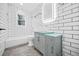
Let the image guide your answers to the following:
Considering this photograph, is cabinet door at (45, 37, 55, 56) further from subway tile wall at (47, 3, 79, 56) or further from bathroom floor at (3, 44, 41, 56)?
bathroom floor at (3, 44, 41, 56)

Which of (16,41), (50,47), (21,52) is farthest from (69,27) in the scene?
(16,41)

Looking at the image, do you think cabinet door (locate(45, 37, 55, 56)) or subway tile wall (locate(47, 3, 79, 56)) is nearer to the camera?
subway tile wall (locate(47, 3, 79, 56))

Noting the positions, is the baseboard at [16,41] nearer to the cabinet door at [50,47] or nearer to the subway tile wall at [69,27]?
the cabinet door at [50,47]

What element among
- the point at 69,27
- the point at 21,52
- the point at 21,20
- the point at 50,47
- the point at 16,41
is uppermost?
the point at 21,20

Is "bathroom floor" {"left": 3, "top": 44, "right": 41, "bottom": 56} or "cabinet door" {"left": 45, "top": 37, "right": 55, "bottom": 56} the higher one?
"cabinet door" {"left": 45, "top": 37, "right": 55, "bottom": 56}

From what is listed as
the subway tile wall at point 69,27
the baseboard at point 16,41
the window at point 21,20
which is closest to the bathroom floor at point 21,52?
the baseboard at point 16,41

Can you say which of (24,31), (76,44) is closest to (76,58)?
(76,44)

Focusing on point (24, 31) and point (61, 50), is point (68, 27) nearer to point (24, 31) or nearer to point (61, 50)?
point (61, 50)

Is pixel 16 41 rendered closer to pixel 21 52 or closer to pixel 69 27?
pixel 21 52

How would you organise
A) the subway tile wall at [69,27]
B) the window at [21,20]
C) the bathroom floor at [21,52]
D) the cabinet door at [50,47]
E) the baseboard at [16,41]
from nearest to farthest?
the subway tile wall at [69,27], the cabinet door at [50,47], the bathroom floor at [21,52], the baseboard at [16,41], the window at [21,20]

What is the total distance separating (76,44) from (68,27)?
45 centimetres

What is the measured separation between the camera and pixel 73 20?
5.84 feet

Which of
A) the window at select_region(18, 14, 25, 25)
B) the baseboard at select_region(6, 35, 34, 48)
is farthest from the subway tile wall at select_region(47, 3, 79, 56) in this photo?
the window at select_region(18, 14, 25, 25)

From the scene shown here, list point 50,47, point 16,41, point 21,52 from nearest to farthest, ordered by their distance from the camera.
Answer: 1. point 50,47
2. point 21,52
3. point 16,41
